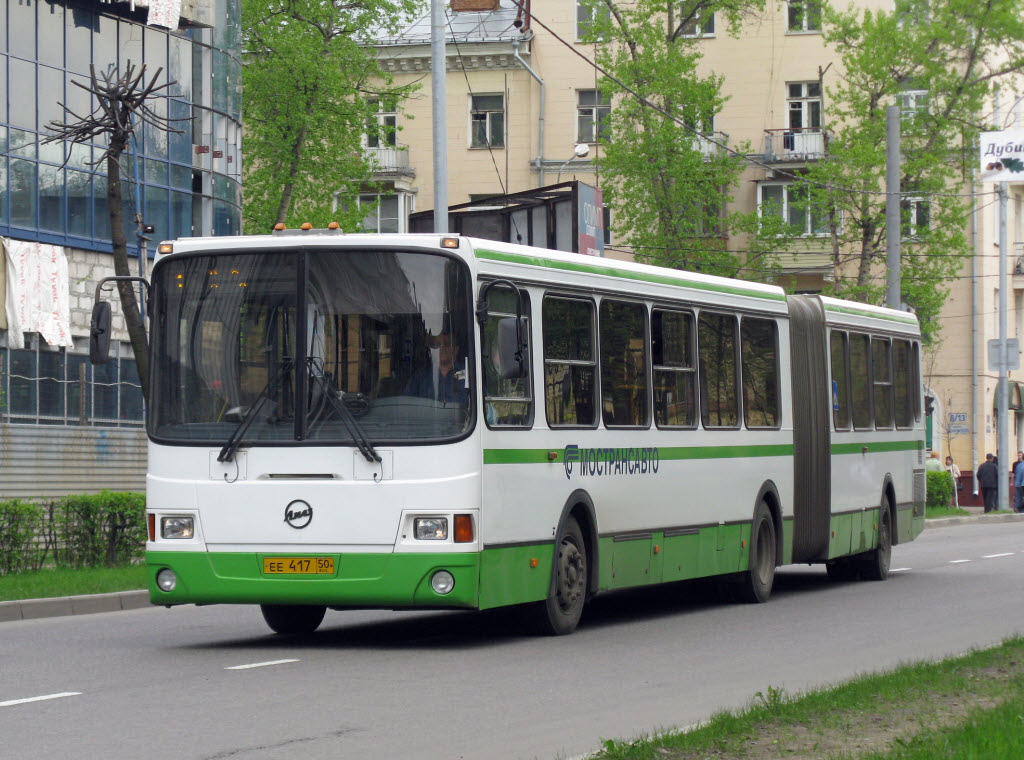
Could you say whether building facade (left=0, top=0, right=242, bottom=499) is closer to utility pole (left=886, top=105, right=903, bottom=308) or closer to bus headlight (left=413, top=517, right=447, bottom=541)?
utility pole (left=886, top=105, right=903, bottom=308)

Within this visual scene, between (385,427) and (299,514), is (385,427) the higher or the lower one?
the higher one

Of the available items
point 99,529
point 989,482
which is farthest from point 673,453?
point 989,482

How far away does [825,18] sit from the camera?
53.1m

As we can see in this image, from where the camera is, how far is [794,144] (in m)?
60.9

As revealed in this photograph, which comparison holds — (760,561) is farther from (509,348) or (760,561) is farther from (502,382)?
(509,348)

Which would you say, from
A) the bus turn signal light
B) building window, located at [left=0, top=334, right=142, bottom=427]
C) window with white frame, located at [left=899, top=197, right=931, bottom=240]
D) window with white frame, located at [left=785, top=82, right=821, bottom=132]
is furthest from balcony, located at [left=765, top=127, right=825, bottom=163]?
the bus turn signal light

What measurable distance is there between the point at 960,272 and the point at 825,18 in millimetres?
11884

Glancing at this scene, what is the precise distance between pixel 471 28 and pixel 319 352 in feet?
170

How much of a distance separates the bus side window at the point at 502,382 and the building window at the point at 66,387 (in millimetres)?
17901

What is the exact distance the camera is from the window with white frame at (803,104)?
6144 cm

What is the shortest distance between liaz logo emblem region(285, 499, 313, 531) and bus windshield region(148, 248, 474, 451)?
438 millimetres

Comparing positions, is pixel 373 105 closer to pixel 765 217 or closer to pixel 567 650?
pixel 765 217

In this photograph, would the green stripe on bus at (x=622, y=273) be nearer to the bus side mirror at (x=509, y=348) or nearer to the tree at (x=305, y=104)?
the bus side mirror at (x=509, y=348)

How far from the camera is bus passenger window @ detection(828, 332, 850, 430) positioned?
20172 millimetres
